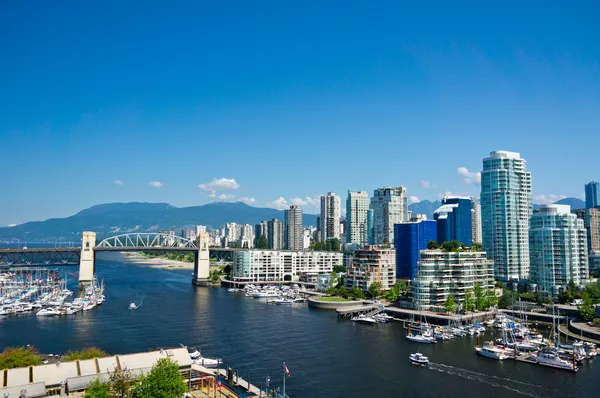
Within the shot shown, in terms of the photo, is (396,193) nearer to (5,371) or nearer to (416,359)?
(416,359)

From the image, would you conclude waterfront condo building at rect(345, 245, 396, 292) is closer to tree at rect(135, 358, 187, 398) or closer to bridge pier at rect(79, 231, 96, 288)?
bridge pier at rect(79, 231, 96, 288)

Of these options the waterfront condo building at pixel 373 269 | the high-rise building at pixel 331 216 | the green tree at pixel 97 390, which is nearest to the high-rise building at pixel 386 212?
the high-rise building at pixel 331 216

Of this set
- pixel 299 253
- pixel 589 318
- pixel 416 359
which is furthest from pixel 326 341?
pixel 299 253

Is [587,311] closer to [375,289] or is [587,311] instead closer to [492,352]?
[492,352]

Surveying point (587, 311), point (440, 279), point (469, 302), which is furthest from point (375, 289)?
point (587, 311)

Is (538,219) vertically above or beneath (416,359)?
above
